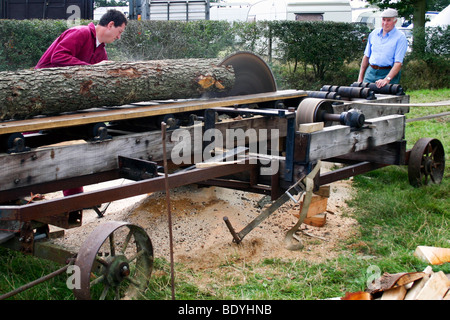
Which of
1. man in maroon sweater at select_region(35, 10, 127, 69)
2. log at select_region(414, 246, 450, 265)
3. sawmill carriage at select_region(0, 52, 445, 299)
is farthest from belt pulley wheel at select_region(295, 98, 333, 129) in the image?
man in maroon sweater at select_region(35, 10, 127, 69)

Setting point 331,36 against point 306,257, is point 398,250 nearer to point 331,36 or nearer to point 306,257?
point 306,257

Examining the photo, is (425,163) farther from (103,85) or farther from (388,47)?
(103,85)

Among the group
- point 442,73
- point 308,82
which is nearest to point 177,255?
point 308,82

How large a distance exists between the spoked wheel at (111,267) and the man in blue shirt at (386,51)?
14.2 ft

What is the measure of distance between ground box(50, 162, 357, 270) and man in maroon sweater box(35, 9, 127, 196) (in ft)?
2.00

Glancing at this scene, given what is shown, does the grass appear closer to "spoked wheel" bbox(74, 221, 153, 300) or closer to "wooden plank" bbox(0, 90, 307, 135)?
"spoked wheel" bbox(74, 221, 153, 300)

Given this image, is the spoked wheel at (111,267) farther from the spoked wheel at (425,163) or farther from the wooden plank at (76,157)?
the spoked wheel at (425,163)

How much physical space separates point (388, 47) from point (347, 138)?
2.98 meters

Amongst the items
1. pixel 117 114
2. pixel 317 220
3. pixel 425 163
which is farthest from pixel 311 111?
pixel 425 163

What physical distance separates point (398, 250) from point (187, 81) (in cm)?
220

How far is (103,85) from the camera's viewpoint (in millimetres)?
3811

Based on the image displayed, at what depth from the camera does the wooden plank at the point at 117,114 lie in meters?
3.17

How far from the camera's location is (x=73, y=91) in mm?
3635

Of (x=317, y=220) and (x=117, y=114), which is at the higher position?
(x=117, y=114)
